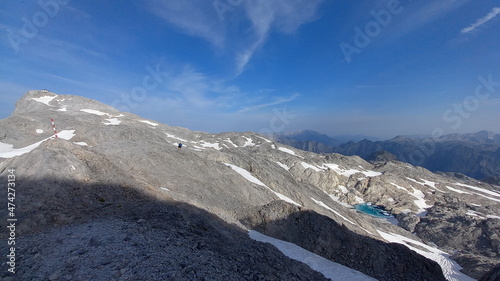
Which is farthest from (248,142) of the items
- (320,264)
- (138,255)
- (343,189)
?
(138,255)

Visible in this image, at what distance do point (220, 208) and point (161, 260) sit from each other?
17.2 meters

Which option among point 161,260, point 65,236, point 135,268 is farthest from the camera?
point 65,236

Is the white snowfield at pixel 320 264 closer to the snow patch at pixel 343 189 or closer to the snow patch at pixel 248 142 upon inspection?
the snow patch at pixel 343 189

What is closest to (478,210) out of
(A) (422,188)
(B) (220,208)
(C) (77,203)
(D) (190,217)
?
(A) (422,188)

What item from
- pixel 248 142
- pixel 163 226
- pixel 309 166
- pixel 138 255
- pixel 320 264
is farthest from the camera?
pixel 248 142

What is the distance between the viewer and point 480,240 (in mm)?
62156

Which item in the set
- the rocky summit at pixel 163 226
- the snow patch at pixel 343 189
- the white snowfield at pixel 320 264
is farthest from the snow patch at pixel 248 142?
the white snowfield at pixel 320 264

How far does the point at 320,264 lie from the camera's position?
17125 millimetres

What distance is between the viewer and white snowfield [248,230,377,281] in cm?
1587

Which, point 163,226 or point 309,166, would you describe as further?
point 309,166

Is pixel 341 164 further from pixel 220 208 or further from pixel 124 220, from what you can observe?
pixel 124 220

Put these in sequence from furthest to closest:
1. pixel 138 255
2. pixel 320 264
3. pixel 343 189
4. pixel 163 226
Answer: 1. pixel 343 189
2. pixel 320 264
3. pixel 163 226
4. pixel 138 255

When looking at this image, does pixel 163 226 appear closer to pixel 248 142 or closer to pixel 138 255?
pixel 138 255

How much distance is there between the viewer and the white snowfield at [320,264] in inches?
625
